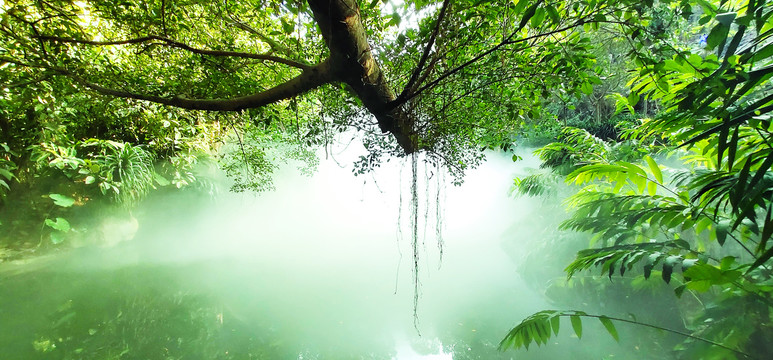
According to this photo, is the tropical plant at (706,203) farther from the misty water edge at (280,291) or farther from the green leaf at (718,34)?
the misty water edge at (280,291)

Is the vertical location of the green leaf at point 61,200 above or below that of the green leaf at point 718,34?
above

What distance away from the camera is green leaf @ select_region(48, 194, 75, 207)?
11.0 feet

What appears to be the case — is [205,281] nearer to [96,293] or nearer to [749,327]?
[96,293]

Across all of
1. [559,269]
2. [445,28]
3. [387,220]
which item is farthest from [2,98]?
[387,220]

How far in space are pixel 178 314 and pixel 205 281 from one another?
82 cm

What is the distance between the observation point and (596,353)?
2.26 m

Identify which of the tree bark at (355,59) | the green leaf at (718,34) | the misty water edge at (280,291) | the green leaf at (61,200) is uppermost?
the green leaf at (61,200)

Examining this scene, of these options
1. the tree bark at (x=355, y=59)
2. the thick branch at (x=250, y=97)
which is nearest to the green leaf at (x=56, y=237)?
the thick branch at (x=250, y=97)

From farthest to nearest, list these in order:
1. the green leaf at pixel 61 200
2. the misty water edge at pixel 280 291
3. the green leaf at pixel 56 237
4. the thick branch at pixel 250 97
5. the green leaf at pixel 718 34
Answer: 1. the green leaf at pixel 56 237
2. the green leaf at pixel 61 200
3. the misty water edge at pixel 280 291
4. the thick branch at pixel 250 97
5. the green leaf at pixel 718 34

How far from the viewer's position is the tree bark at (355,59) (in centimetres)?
96

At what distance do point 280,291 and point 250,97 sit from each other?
2.73 metres

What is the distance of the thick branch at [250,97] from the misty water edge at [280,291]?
0.82 metres

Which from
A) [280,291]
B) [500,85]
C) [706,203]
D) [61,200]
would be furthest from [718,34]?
[61,200]

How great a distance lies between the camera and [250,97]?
1.26 meters
